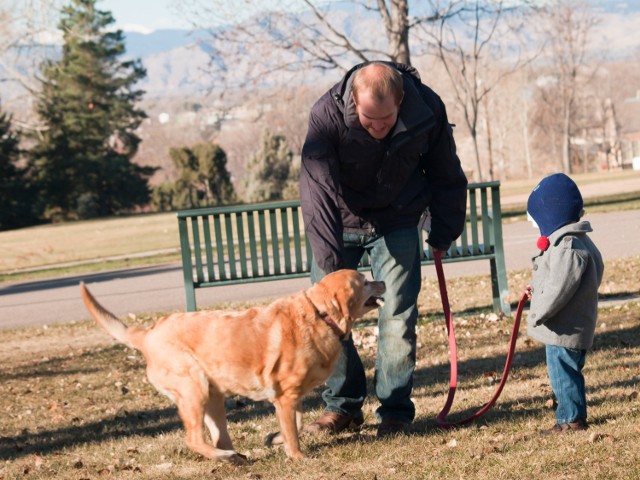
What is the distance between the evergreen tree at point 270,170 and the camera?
5344 centimetres

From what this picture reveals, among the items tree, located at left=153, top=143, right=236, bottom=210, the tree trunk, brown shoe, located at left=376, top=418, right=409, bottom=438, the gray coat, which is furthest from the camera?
tree, located at left=153, top=143, right=236, bottom=210

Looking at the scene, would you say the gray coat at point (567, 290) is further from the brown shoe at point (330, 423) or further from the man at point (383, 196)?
the brown shoe at point (330, 423)

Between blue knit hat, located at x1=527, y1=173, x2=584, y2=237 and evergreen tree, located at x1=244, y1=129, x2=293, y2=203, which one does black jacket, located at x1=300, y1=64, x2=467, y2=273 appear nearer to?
blue knit hat, located at x1=527, y1=173, x2=584, y2=237

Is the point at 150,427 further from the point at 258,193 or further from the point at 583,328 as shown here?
the point at 258,193

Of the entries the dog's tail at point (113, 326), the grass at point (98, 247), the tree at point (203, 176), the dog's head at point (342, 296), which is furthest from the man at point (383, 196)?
the tree at point (203, 176)

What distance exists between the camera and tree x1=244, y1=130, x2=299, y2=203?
53.5 m

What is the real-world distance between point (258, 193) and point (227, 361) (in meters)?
48.6

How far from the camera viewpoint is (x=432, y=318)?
32.3 feet

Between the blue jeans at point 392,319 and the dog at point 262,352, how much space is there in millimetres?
412

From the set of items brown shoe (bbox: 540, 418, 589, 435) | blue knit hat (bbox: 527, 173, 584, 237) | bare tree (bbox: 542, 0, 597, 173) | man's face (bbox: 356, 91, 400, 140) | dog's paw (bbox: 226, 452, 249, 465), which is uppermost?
bare tree (bbox: 542, 0, 597, 173)

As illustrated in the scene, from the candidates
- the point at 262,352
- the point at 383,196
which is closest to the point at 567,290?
the point at 383,196

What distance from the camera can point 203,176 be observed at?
52.9m

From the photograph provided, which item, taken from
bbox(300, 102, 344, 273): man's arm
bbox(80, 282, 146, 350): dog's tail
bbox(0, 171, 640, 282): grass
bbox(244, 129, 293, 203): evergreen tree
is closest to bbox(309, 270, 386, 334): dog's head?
bbox(300, 102, 344, 273): man's arm

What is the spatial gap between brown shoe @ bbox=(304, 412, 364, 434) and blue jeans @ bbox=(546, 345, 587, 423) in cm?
131
